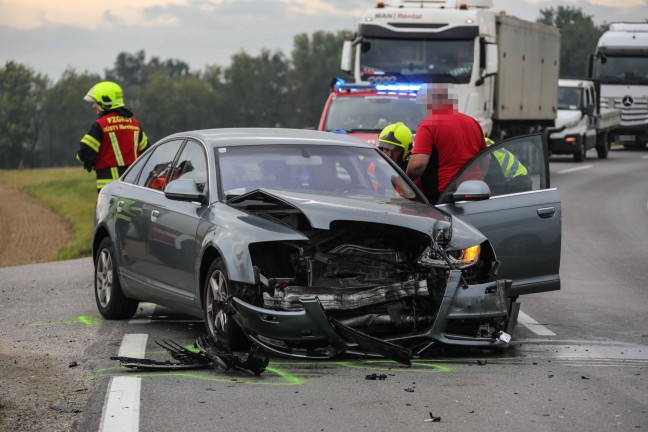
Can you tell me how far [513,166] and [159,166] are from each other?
263 centimetres

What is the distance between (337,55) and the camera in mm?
190750

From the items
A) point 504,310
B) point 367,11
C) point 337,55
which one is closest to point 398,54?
point 367,11

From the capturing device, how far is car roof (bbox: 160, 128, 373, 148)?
360 inches

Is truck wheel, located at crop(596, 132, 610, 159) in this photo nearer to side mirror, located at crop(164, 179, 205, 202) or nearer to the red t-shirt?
the red t-shirt

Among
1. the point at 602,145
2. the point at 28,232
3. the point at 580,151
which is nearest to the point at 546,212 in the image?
the point at 580,151

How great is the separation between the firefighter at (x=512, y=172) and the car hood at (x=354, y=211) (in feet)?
3.49

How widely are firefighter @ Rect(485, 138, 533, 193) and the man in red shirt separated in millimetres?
423

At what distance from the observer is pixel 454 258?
26.4ft

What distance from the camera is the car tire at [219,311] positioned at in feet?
25.8

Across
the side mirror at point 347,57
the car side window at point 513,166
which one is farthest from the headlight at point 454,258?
the side mirror at point 347,57

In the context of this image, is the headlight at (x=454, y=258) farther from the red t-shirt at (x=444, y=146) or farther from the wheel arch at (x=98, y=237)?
the wheel arch at (x=98, y=237)

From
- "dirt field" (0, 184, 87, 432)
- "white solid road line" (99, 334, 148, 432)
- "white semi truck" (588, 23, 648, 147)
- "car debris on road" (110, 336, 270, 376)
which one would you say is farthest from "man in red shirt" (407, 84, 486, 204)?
"white semi truck" (588, 23, 648, 147)

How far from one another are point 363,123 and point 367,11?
604 centimetres

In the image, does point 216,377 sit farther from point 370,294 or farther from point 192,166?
point 192,166
